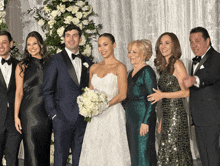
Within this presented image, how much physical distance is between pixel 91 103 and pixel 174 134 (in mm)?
979

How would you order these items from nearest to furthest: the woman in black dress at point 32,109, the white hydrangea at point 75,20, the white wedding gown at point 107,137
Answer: the white wedding gown at point 107,137 < the woman in black dress at point 32,109 < the white hydrangea at point 75,20

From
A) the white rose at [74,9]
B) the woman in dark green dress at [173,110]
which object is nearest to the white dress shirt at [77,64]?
the woman in dark green dress at [173,110]

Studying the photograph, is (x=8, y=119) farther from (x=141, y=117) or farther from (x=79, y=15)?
(x=79, y=15)

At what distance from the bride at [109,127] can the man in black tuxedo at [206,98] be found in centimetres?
82

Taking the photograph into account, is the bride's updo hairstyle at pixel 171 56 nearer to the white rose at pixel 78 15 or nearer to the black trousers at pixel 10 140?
the white rose at pixel 78 15

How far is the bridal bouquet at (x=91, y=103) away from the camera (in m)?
3.31

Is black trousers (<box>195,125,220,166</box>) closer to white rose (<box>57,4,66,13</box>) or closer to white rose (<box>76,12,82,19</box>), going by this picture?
white rose (<box>76,12,82,19</box>)

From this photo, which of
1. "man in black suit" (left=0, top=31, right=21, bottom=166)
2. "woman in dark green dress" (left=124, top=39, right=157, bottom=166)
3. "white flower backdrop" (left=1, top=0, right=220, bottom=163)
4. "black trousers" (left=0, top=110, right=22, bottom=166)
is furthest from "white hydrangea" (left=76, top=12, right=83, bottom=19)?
"black trousers" (left=0, top=110, right=22, bottom=166)

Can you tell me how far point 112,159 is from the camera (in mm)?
3455

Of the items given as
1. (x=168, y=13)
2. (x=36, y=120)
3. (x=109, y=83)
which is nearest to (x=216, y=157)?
(x=109, y=83)

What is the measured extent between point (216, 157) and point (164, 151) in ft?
1.83

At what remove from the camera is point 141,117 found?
3416 millimetres

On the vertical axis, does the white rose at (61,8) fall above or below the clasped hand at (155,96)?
above

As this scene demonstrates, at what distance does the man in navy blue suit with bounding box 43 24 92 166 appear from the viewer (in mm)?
3549
